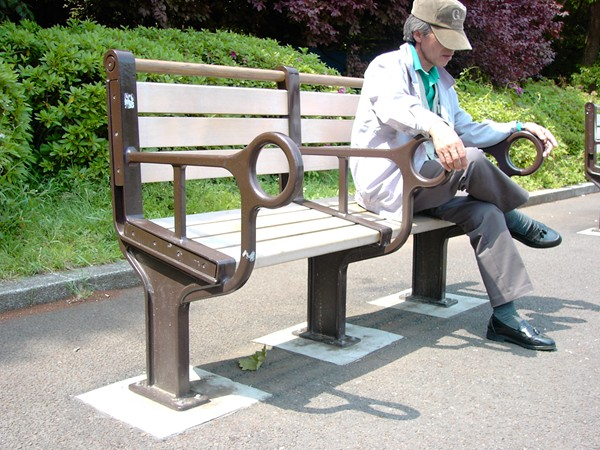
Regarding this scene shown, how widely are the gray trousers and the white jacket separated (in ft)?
0.51

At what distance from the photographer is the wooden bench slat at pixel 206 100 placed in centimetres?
271

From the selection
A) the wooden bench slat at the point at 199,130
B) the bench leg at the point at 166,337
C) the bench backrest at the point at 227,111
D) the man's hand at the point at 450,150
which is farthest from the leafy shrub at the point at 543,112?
the bench leg at the point at 166,337

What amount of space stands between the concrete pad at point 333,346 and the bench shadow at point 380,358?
0.12 feet

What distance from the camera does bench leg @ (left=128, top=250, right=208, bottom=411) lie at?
245cm

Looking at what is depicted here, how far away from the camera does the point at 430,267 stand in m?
3.88

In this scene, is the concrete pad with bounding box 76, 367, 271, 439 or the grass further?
the grass

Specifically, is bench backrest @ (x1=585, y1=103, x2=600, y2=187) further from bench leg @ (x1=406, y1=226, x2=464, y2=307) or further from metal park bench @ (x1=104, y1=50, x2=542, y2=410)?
bench leg @ (x1=406, y1=226, x2=464, y2=307)

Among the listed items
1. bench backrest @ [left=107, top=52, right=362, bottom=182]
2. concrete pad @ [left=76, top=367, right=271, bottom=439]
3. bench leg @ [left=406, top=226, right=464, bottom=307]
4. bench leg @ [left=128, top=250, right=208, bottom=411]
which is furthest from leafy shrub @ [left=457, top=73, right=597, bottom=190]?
bench leg @ [left=128, top=250, right=208, bottom=411]

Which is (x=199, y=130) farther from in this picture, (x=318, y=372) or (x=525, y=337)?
(x=525, y=337)

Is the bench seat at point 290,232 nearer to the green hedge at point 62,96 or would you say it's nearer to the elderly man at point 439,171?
the elderly man at point 439,171

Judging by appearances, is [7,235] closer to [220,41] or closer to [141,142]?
[141,142]

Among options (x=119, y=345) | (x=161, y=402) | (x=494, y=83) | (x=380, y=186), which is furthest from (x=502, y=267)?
(x=494, y=83)

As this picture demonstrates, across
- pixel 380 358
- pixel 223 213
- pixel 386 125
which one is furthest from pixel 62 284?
pixel 386 125

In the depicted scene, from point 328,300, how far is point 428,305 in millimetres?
901
